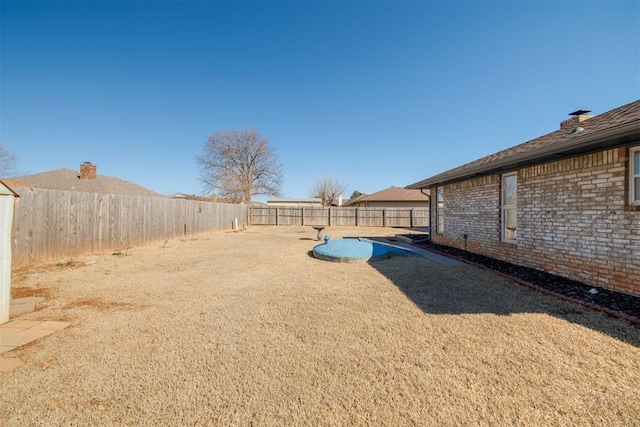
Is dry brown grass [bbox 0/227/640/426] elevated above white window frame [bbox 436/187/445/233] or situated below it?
below

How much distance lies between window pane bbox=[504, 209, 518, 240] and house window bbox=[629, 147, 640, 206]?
8.64 ft

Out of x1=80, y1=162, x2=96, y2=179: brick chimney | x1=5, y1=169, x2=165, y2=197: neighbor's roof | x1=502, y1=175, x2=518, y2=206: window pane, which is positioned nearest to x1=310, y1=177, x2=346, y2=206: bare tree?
x1=5, y1=169, x2=165, y2=197: neighbor's roof

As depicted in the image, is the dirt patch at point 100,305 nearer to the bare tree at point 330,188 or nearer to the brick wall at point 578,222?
the brick wall at point 578,222

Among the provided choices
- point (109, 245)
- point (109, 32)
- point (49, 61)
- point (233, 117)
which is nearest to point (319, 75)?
point (109, 32)

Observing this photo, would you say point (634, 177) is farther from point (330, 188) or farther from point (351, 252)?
point (330, 188)

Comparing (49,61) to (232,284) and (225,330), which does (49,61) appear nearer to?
(232,284)

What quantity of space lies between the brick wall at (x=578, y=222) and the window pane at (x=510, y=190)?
0.58 ft

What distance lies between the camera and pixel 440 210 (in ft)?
36.1

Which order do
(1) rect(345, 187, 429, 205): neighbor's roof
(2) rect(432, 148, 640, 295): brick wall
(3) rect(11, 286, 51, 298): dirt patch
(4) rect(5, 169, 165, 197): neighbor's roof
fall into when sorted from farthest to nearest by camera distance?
(1) rect(345, 187, 429, 205): neighbor's roof, (4) rect(5, 169, 165, 197): neighbor's roof, (3) rect(11, 286, 51, 298): dirt patch, (2) rect(432, 148, 640, 295): brick wall

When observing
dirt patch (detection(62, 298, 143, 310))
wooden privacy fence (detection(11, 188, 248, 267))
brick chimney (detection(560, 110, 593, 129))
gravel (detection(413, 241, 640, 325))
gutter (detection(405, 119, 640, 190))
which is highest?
brick chimney (detection(560, 110, 593, 129))

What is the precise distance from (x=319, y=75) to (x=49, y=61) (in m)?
10.7

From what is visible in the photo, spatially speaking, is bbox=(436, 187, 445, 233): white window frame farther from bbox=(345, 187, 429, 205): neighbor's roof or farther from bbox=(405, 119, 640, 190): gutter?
bbox=(345, 187, 429, 205): neighbor's roof

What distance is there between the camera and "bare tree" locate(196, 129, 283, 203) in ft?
101

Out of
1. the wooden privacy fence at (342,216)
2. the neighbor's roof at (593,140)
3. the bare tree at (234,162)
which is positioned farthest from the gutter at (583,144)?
the bare tree at (234,162)
